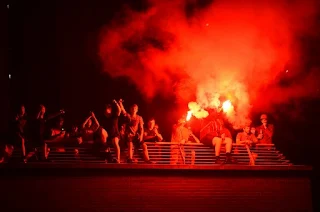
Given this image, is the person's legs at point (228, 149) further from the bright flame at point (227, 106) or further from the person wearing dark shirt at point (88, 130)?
the person wearing dark shirt at point (88, 130)

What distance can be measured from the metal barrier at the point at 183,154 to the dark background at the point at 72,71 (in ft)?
14.0

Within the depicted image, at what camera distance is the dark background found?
1948cm

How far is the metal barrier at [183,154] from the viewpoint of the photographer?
14.0m

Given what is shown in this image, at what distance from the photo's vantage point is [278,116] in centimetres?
2008

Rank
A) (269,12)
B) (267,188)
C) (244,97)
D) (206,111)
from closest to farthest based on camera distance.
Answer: (267,188)
(206,111)
(244,97)
(269,12)

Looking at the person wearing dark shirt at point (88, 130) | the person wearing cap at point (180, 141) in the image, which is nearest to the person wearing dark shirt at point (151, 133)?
the person wearing cap at point (180, 141)

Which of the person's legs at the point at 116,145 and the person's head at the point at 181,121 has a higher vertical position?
the person's head at the point at 181,121

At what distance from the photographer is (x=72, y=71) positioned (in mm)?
20062

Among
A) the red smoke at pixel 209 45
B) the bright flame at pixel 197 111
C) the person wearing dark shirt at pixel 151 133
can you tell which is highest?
the red smoke at pixel 209 45

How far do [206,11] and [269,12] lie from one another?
263 centimetres

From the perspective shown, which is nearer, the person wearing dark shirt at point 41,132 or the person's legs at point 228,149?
the person wearing dark shirt at point 41,132

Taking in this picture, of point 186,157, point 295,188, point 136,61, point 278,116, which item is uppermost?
point 136,61

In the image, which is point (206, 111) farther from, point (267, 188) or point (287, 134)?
point (287, 134)

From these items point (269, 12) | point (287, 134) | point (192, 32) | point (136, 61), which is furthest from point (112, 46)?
point (287, 134)
